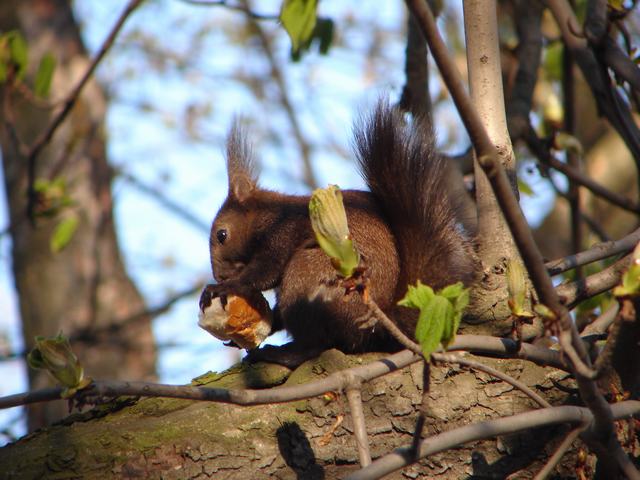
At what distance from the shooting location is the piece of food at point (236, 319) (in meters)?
2.25

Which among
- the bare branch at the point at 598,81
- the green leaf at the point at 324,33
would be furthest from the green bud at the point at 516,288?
the green leaf at the point at 324,33

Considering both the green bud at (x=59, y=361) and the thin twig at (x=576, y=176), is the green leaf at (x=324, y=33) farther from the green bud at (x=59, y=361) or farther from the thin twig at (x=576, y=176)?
the green bud at (x=59, y=361)

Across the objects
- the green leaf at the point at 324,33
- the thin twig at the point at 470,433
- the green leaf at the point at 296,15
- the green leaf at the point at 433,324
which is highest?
the green leaf at the point at 324,33

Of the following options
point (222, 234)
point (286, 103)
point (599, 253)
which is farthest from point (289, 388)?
point (286, 103)

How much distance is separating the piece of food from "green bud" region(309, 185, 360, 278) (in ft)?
3.20

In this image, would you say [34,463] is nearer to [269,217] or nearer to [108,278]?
[269,217]

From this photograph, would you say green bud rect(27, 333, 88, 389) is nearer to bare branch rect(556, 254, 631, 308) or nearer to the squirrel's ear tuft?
bare branch rect(556, 254, 631, 308)

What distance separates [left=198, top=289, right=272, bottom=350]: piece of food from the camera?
225 centimetres

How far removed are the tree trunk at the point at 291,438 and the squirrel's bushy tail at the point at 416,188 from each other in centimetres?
42

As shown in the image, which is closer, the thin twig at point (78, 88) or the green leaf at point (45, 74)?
the thin twig at point (78, 88)

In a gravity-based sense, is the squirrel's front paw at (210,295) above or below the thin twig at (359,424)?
above

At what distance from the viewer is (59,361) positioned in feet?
4.00

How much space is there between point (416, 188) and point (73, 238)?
3525 millimetres

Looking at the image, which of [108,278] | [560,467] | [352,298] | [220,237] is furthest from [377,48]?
[560,467]
